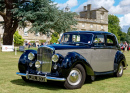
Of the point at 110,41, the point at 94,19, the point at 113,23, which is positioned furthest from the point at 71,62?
the point at 113,23

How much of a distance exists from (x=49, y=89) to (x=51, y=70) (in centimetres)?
59

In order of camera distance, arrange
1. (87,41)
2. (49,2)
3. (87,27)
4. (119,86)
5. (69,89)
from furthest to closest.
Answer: (87,27)
(49,2)
(87,41)
(119,86)
(69,89)

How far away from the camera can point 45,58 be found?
678 cm

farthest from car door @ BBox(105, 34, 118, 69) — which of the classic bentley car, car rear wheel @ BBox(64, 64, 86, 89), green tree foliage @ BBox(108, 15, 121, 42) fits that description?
green tree foliage @ BBox(108, 15, 121, 42)

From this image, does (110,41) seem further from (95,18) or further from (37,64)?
(95,18)

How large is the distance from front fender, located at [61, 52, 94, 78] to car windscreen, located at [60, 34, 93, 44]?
0.99 m

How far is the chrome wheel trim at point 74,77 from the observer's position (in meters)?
6.53

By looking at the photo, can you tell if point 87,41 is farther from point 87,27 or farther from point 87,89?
point 87,27

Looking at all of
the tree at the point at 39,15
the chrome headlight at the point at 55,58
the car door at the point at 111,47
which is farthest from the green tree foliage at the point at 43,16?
the chrome headlight at the point at 55,58

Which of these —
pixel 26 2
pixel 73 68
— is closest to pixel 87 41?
pixel 73 68

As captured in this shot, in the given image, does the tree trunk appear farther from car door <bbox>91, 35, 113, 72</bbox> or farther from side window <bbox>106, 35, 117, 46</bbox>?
car door <bbox>91, 35, 113, 72</bbox>

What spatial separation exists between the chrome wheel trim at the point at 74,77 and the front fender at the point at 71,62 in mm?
222

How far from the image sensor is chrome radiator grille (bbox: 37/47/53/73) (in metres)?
6.62

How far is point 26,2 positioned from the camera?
29.0 meters
